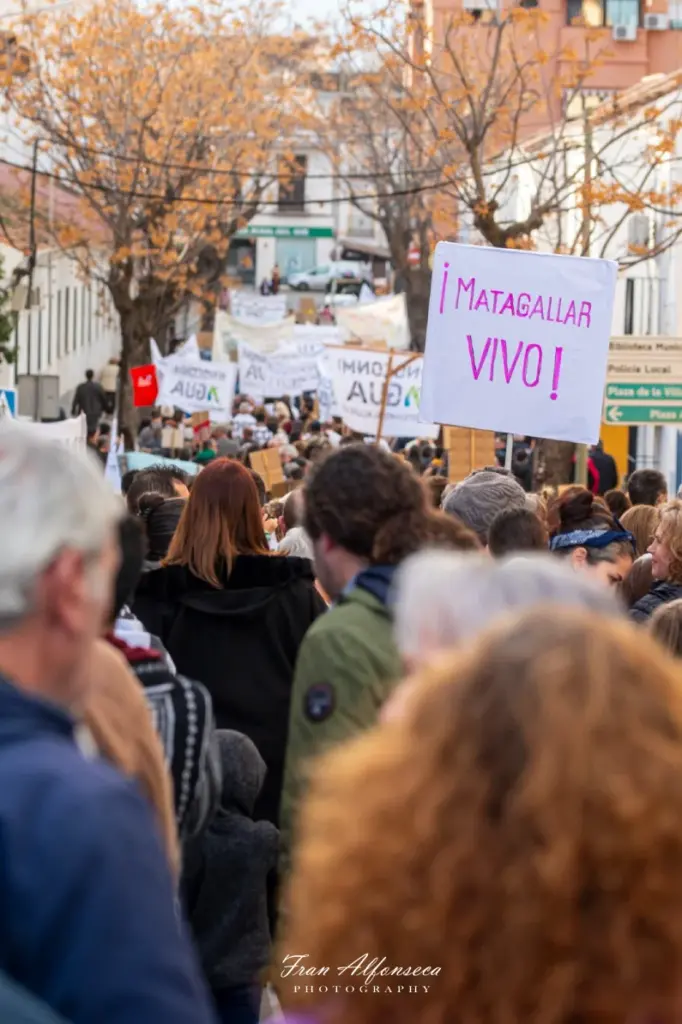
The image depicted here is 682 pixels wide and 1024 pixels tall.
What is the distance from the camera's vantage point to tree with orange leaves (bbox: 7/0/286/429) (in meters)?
32.6

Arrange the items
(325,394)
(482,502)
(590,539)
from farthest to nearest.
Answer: (325,394), (590,539), (482,502)

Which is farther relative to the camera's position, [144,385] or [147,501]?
[144,385]

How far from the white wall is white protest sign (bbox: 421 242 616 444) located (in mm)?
20059

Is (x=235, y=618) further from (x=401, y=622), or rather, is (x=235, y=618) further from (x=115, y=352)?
(x=115, y=352)

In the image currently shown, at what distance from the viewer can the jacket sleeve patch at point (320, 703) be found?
11.0 feet

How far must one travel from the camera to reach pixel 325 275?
76562mm

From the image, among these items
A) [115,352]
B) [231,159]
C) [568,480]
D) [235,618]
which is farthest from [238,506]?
[115,352]

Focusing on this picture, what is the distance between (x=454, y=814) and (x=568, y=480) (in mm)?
17839

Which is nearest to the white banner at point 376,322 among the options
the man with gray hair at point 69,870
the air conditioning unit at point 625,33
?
the air conditioning unit at point 625,33

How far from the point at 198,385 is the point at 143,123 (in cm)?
1018

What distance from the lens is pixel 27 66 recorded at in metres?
32.4

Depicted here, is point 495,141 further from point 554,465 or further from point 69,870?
point 69,870

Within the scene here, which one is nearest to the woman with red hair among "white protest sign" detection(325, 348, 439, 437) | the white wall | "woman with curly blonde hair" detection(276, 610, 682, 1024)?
"woman with curly blonde hair" detection(276, 610, 682, 1024)

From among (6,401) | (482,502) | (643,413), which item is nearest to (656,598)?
(482,502)
